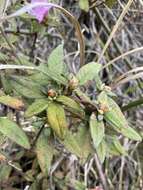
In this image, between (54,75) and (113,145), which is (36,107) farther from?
(113,145)

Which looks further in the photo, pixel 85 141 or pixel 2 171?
pixel 2 171

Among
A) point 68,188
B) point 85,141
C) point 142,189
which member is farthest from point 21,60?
point 142,189

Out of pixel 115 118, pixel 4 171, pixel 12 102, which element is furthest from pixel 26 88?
pixel 4 171

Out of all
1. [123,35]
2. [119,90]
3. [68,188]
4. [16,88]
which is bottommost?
[68,188]

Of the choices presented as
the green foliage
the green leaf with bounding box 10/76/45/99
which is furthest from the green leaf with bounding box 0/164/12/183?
the green leaf with bounding box 10/76/45/99

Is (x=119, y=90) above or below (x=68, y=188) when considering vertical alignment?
above

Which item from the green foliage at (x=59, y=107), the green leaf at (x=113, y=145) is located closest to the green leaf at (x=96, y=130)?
the green foliage at (x=59, y=107)

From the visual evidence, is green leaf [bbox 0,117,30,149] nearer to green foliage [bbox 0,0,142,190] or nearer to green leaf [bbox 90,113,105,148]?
green foliage [bbox 0,0,142,190]

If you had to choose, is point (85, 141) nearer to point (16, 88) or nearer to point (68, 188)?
point (16, 88)
